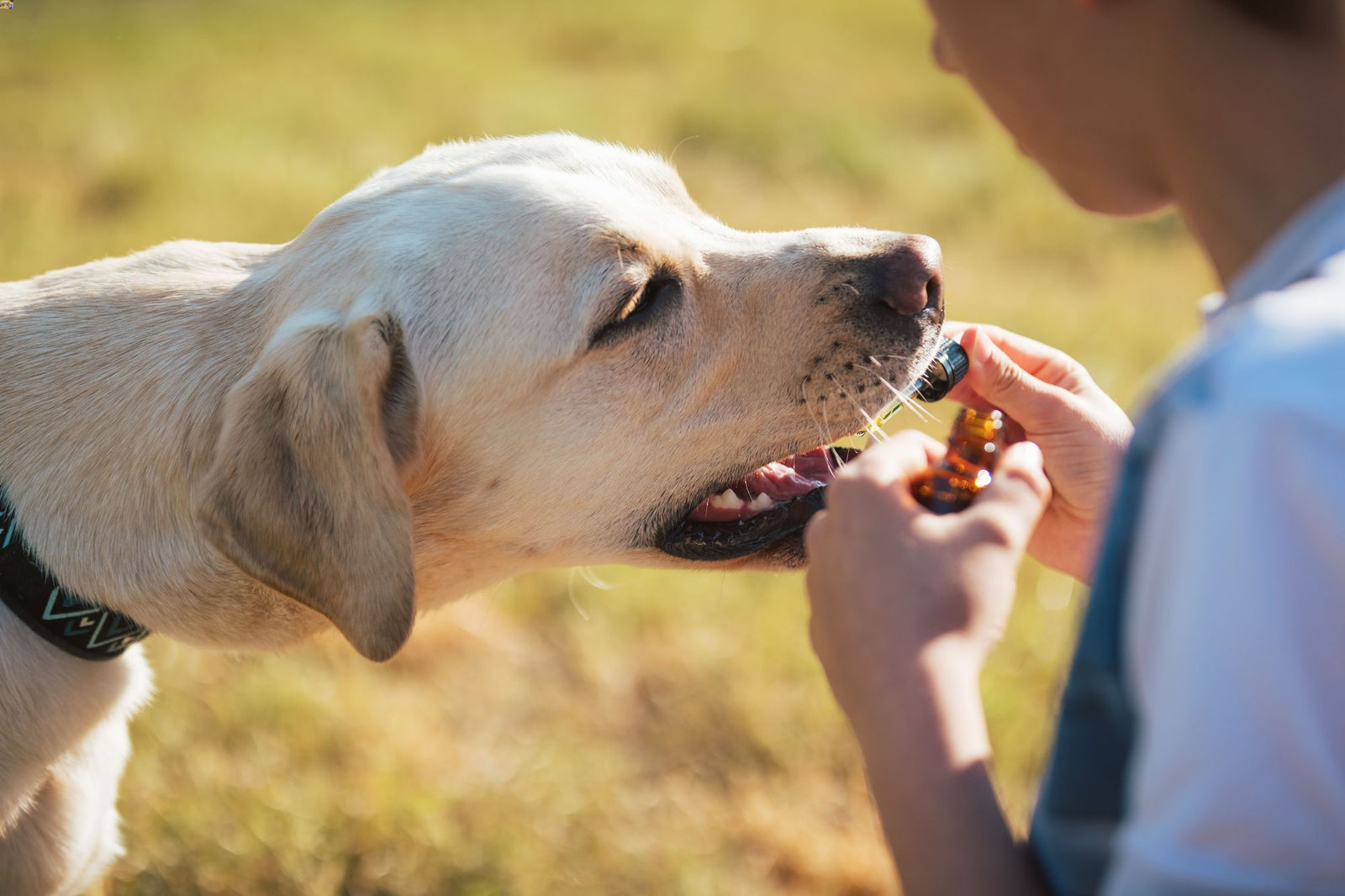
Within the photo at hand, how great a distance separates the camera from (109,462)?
7.79 ft

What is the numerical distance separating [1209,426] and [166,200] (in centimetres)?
640

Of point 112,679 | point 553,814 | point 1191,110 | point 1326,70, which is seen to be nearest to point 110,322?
point 112,679

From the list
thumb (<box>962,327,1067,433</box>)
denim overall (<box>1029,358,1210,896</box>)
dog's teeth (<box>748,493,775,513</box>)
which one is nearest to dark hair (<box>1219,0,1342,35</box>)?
denim overall (<box>1029,358,1210,896</box>)

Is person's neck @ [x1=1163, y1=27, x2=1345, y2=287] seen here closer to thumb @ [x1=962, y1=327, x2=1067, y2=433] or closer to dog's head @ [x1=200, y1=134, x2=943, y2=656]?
thumb @ [x1=962, y1=327, x2=1067, y2=433]

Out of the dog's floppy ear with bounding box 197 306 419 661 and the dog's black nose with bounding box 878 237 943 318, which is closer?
the dog's floppy ear with bounding box 197 306 419 661

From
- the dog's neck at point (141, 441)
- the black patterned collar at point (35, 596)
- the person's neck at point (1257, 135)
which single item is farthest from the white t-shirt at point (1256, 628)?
the black patterned collar at point (35, 596)

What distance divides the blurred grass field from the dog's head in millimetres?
963

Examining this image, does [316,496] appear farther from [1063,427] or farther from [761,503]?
[1063,427]

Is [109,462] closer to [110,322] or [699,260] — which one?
[110,322]

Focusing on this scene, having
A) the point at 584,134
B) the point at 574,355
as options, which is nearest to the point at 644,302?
the point at 574,355

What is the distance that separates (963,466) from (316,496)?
120 centimetres

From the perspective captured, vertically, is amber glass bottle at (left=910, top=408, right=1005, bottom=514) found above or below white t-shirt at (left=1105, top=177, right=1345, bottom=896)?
below

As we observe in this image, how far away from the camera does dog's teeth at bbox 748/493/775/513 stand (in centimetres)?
266

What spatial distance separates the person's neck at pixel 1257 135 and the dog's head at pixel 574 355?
1.04 meters
